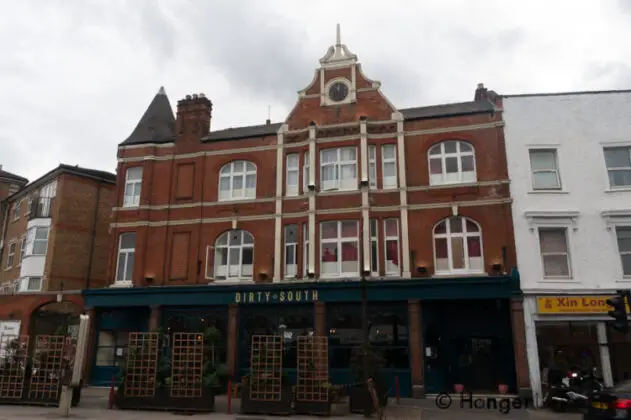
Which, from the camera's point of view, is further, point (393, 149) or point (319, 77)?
point (319, 77)

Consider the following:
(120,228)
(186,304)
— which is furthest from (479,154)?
(120,228)

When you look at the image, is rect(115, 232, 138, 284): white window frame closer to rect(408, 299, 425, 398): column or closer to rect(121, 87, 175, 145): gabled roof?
rect(121, 87, 175, 145): gabled roof

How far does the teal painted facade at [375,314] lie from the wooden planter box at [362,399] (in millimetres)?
3675

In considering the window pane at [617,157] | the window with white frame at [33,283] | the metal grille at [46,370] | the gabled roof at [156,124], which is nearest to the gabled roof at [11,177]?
the window with white frame at [33,283]

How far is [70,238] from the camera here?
30188 millimetres

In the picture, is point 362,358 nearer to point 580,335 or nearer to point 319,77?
point 580,335

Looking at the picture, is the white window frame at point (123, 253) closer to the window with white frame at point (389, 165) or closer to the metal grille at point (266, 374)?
the metal grille at point (266, 374)

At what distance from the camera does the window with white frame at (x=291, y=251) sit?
21250 millimetres

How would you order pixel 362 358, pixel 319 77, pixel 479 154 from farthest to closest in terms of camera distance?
pixel 319 77, pixel 479 154, pixel 362 358

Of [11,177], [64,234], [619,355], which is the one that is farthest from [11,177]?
[619,355]

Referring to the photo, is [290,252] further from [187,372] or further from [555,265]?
[555,265]

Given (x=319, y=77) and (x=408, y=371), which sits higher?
(x=319, y=77)

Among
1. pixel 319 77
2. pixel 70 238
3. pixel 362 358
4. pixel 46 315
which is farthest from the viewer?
pixel 70 238

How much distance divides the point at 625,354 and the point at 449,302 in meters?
6.21
